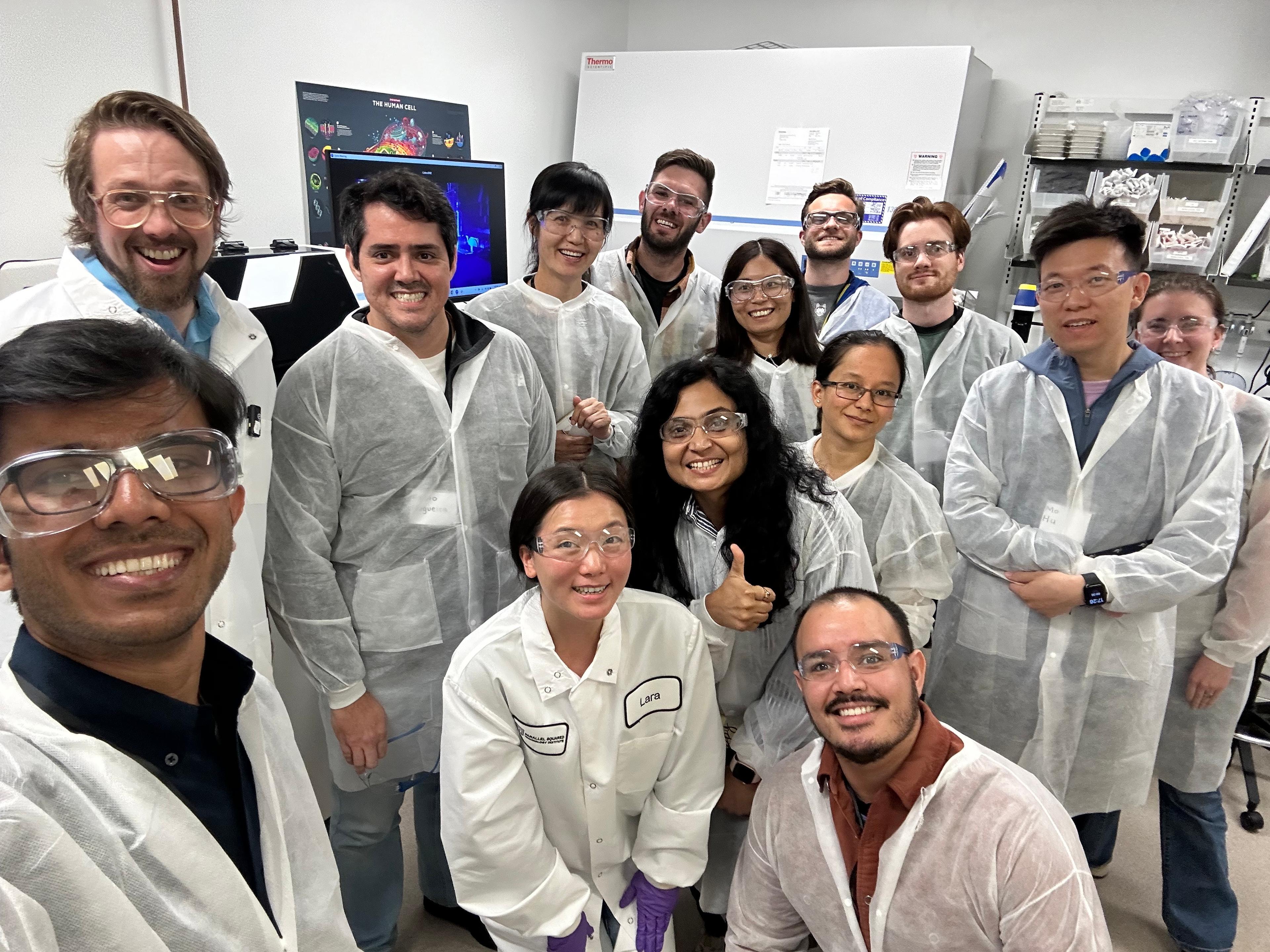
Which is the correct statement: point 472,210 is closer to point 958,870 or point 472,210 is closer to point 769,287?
point 769,287

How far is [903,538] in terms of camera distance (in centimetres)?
175

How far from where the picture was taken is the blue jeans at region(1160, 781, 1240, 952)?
190cm

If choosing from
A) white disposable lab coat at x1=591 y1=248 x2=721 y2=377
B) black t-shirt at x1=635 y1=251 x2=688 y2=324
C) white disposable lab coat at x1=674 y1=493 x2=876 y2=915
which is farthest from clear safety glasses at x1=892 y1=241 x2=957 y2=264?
white disposable lab coat at x1=674 y1=493 x2=876 y2=915

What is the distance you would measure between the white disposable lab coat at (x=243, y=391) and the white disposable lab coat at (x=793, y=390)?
127 centimetres

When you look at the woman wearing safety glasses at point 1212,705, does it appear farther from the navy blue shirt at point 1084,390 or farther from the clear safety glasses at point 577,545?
the clear safety glasses at point 577,545

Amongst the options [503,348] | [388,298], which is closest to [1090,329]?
[503,348]

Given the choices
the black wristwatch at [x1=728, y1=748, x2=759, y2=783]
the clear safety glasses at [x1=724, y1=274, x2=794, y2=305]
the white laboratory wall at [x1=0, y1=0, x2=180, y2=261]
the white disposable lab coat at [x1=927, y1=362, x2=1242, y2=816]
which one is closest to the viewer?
the white disposable lab coat at [x1=927, y1=362, x2=1242, y2=816]

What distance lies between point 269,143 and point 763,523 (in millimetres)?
2636

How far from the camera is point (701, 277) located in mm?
2602

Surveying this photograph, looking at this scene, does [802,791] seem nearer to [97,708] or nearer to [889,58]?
[97,708]

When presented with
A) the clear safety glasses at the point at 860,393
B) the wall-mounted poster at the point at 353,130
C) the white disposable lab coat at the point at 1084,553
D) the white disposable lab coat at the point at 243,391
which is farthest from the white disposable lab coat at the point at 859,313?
the wall-mounted poster at the point at 353,130

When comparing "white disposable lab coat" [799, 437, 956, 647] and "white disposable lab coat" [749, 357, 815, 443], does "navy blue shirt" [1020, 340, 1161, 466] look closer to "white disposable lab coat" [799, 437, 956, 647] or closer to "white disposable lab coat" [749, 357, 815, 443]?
"white disposable lab coat" [799, 437, 956, 647]

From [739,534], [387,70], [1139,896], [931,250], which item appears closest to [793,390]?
[931,250]

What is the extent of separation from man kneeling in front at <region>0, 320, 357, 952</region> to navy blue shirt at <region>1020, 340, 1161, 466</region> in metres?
1.68
